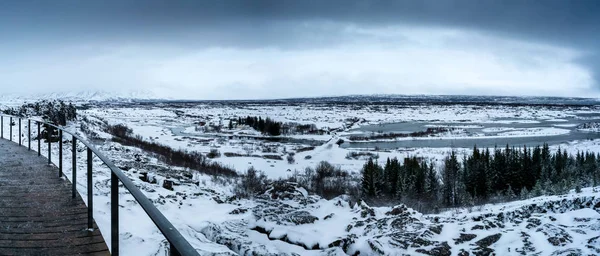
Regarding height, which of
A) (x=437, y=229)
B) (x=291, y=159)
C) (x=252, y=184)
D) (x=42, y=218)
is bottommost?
(x=291, y=159)

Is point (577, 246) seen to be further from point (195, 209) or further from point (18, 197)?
point (18, 197)

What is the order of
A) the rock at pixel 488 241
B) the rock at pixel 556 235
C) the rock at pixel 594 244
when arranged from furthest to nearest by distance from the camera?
the rock at pixel 488 241
the rock at pixel 556 235
the rock at pixel 594 244

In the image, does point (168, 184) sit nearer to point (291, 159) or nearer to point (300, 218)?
point (300, 218)

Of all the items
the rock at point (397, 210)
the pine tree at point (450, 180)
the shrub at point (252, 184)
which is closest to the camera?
the rock at point (397, 210)

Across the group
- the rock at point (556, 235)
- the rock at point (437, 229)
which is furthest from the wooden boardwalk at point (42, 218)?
the rock at point (556, 235)

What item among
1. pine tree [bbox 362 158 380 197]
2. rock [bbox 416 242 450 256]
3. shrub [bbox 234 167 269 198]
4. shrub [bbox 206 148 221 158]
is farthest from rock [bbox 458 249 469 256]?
shrub [bbox 206 148 221 158]

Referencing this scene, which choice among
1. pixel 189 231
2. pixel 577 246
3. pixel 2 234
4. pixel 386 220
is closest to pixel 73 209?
pixel 2 234

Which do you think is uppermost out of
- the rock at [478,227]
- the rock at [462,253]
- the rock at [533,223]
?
the rock at [533,223]

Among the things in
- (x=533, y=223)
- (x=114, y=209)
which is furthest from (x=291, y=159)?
(x=114, y=209)

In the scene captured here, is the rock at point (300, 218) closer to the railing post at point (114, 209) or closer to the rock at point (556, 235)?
the rock at point (556, 235)

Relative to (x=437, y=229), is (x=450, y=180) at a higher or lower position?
lower
